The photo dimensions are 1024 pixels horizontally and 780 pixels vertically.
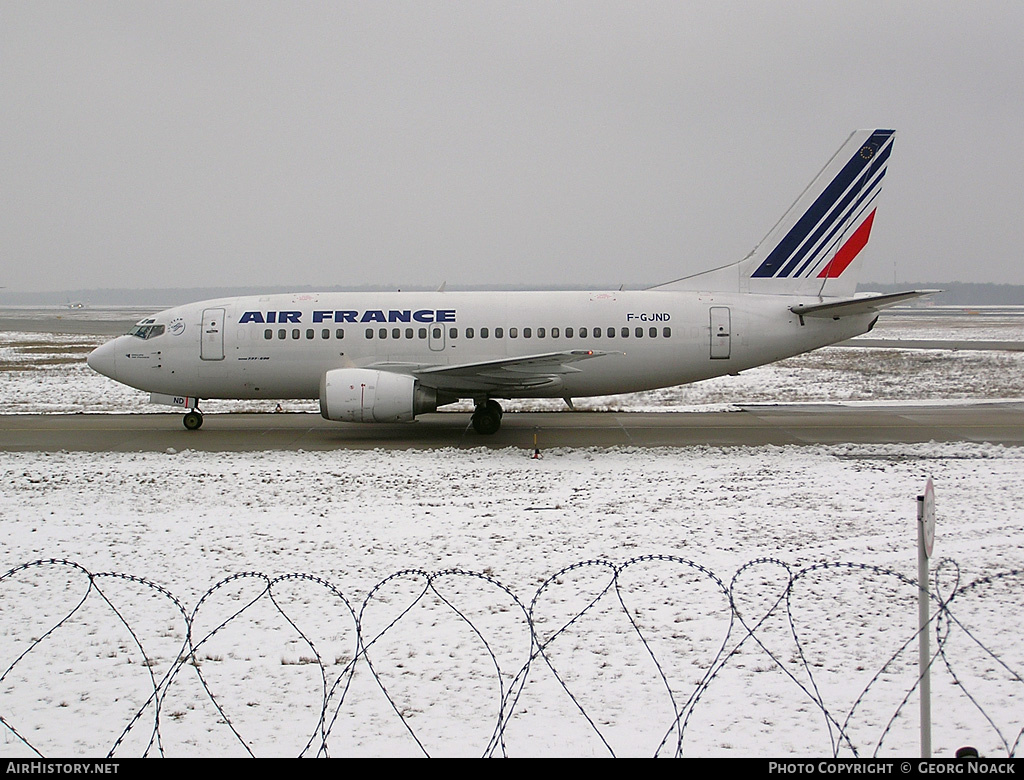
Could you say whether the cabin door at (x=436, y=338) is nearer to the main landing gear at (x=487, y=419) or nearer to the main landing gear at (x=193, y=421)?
the main landing gear at (x=487, y=419)

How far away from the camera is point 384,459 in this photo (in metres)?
18.0

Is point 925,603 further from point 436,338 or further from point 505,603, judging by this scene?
point 436,338

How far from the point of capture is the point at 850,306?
20.2 m

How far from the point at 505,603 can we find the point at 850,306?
14300mm

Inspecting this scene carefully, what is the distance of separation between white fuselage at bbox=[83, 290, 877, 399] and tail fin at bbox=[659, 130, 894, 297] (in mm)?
605

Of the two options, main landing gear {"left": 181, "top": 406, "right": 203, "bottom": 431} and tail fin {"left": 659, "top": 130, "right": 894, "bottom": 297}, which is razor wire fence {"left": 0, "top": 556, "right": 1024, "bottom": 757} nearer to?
main landing gear {"left": 181, "top": 406, "right": 203, "bottom": 431}

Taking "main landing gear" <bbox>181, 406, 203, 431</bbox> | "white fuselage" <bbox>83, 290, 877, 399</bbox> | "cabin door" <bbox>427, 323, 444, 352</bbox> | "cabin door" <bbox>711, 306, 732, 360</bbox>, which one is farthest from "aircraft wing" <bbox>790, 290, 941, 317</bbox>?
"main landing gear" <bbox>181, 406, 203, 431</bbox>

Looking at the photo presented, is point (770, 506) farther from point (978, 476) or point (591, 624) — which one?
point (591, 624)

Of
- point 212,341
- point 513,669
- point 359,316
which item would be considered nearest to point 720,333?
point 359,316

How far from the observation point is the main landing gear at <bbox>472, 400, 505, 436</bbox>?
834 inches

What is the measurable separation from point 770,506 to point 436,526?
17.7 feet

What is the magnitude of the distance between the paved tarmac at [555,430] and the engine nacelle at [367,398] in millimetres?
777

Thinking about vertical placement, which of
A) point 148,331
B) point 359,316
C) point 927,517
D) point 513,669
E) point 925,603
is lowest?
point 513,669
